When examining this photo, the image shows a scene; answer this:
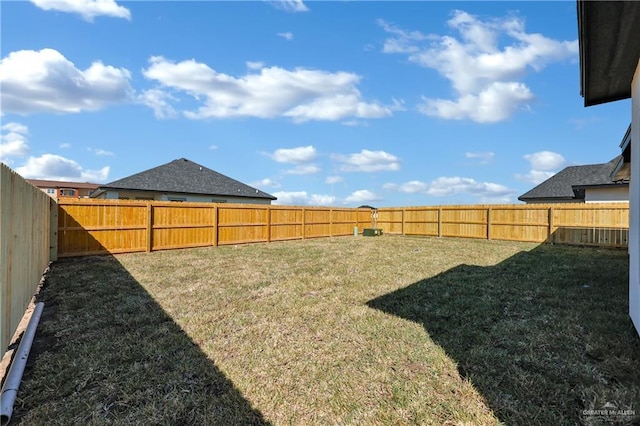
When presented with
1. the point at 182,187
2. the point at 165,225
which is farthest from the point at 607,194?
the point at 182,187

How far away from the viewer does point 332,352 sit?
327 cm

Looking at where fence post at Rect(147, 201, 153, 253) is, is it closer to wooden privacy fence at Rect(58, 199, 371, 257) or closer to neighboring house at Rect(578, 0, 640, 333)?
wooden privacy fence at Rect(58, 199, 371, 257)

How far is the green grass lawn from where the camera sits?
2.30 meters

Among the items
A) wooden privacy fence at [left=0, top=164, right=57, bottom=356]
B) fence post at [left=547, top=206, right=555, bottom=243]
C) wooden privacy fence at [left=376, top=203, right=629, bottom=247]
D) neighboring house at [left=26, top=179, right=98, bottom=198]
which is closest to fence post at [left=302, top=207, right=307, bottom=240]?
wooden privacy fence at [left=376, top=203, right=629, bottom=247]

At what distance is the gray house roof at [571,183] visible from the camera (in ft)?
57.7

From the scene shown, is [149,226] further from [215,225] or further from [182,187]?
[182,187]

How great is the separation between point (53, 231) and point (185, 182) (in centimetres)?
1114

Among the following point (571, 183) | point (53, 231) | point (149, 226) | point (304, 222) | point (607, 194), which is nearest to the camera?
point (53, 231)

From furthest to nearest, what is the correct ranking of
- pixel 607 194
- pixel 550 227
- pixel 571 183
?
pixel 571 183, pixel 607 194, pixel 550 227

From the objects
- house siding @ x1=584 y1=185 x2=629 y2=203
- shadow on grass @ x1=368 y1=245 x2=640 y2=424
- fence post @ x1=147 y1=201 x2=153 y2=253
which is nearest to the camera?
shadow on grass @ x1=368 y1=245 x2=640 y2=424

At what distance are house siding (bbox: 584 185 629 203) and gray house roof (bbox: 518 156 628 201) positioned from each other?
1.40ft

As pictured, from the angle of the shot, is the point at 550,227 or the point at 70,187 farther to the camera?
the point at 70,187

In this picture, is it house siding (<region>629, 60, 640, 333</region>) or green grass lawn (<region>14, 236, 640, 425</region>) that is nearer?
green grass lawn (<region>14, 236, 640, 425</region>)

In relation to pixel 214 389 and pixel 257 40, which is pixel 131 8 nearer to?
pixel 257 40
